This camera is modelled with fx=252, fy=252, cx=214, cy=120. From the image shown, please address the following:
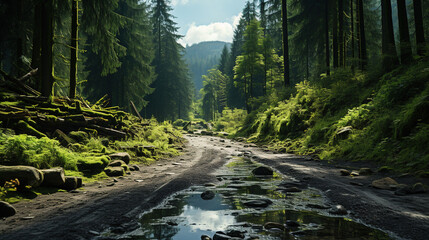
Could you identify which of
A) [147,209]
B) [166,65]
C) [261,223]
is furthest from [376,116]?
[166,65]

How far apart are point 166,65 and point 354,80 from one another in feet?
105

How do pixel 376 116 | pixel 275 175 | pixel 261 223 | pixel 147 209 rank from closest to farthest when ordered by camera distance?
pixel 261 223 → pixel 147 209 → pixel 275 175 → pixel 376 116

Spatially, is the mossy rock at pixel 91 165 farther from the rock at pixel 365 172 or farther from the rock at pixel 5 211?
the rock at pixel 365 172

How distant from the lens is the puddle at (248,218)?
2.94m

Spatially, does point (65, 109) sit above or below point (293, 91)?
below

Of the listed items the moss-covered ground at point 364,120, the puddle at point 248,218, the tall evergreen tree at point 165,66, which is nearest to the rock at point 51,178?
the puddle at point 248,218

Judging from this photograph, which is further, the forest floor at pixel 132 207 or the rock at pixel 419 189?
the rock at pixel 419 189

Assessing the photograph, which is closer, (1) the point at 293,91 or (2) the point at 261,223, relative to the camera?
(2) the point at 261,223

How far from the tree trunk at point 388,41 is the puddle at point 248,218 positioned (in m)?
9.12

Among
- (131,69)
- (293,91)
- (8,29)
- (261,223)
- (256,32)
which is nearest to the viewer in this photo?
(261,223)

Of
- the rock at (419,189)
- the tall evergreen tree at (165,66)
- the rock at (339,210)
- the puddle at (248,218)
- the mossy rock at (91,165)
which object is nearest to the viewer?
the puddle at (248,218)

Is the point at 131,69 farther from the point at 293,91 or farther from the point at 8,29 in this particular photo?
the point at 293,91

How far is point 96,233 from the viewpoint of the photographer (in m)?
2.92

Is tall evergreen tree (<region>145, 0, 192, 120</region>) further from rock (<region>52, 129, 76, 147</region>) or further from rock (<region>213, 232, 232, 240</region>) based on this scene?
rock (<region>213, 232, 232, 240</region>)
